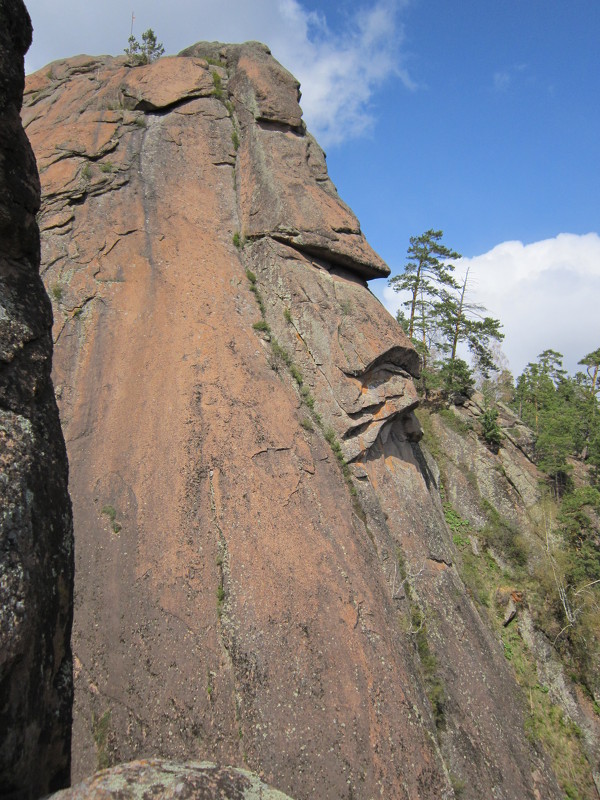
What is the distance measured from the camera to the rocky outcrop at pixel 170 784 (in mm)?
3092

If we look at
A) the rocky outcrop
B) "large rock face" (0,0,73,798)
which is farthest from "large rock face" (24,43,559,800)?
"large rock face" (0,0,73,798)

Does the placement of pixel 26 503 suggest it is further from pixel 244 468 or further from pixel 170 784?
pixel 244 468

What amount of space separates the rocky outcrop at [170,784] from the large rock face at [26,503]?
1.34ft

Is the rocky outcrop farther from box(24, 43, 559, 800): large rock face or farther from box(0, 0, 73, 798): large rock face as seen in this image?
box(24, 43, 559, 800): large rock face

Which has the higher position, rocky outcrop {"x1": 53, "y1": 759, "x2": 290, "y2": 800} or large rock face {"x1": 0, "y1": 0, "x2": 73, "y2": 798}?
large rock face {"x1": 0, "y1": 0, "x2": 73, "y2": 798}

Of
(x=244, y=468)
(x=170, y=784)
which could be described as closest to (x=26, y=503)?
(x=170, y=784)

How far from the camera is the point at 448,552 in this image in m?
11.8

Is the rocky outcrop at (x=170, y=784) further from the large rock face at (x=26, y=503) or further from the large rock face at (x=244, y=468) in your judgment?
the large rock face at (x=244, y=468)

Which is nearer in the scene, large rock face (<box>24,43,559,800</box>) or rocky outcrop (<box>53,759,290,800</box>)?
rocky outcrop (<box>53,759,290,800</box>)

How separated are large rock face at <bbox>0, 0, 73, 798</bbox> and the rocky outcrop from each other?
0.41 metres

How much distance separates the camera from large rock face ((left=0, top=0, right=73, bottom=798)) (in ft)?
10.3

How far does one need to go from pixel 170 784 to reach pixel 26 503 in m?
1.93

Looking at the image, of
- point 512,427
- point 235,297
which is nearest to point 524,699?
point 235,297

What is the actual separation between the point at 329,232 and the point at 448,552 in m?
7.88
